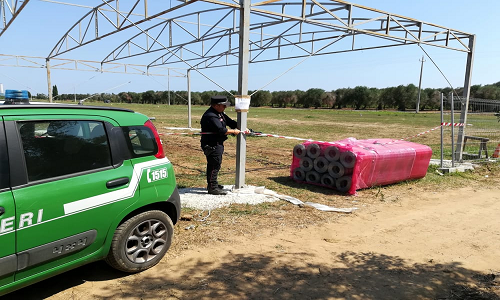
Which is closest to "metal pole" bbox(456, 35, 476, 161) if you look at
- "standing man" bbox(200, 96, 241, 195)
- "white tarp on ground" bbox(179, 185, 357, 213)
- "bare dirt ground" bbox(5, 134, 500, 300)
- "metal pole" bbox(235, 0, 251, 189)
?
"bare dirt ground" bbox(5, 134, 500, 300)

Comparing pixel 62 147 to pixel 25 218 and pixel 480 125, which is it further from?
pixel 480 125

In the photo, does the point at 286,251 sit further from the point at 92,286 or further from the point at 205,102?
the point at 205,102

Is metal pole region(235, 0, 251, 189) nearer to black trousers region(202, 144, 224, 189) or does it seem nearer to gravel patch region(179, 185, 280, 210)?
gravel patch region(179, 185, 280, 210)

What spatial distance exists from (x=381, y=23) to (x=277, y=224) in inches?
269

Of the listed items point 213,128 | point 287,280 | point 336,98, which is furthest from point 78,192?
point 336,98

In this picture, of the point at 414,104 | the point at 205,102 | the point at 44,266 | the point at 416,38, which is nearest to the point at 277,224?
the point at 44,266

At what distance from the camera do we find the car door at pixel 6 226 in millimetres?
2324

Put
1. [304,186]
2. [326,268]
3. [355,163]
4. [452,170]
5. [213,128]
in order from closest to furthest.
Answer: [326,268]
[213,128]
[355,163]
[304,186]
[452,170]

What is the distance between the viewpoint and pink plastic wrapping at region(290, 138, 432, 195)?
6.58 meters

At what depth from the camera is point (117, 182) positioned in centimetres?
304

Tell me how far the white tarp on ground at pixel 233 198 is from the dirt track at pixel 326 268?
3.04ft

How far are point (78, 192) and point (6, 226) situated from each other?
55cm

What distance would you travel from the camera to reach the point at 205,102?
270ft

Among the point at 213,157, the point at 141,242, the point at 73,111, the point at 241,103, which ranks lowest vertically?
the point at 141,242
